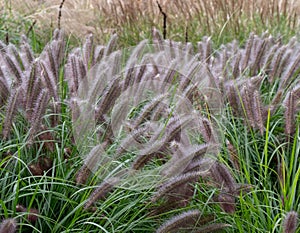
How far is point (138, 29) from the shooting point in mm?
6113

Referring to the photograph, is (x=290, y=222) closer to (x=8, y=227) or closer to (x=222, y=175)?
(x=222, y=175)

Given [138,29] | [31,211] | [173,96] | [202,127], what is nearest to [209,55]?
[173,96]

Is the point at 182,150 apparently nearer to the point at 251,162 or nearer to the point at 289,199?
the point at 289,199

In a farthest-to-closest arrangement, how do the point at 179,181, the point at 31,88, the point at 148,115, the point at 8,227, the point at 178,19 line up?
the point at 178,19 → the point at 148,115 → the point at 31,88 → the point at 179,181 → the point at 8,227

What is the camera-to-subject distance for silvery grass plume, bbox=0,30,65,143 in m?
2.38

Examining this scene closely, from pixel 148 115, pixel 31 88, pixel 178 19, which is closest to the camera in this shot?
pixel 31 88

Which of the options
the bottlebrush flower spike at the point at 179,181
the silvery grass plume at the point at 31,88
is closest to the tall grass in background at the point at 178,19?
the silvery grass plume at the point at 31,88

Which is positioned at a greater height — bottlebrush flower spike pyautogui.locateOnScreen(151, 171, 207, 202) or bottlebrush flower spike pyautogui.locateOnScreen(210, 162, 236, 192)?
bottlebrush flower spike pyautogui.locateOnScreen(151, 171, 207, 202)

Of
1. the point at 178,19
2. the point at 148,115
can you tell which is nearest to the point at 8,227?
the point at 148,115

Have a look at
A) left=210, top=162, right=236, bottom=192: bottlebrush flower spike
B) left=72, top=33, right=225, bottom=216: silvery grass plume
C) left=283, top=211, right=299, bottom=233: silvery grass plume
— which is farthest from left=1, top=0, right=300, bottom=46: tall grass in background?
left=283, top=211, right=299, bottom=233: silvery grass plume

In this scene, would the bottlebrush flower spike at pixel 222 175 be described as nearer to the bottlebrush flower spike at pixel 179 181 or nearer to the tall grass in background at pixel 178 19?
the bottlebrush flower spike at pixel 179 181

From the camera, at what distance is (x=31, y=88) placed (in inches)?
99.3

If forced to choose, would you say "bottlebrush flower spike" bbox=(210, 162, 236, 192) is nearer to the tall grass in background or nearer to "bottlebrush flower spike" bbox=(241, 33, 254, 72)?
"bottlebrush flower spike" bbox=(241, 33, 254, 72)

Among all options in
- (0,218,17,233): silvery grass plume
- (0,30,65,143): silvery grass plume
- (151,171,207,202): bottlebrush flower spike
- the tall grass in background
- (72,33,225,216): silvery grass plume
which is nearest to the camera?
(0,218,17,233): silvery grass plume
